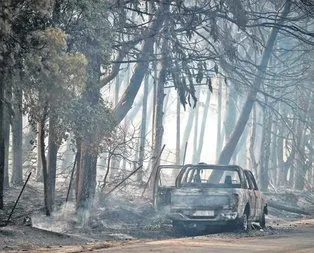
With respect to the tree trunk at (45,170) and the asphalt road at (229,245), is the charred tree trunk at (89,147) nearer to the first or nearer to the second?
the tree trunk at (45,170)

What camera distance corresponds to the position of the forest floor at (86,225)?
52.3 ft

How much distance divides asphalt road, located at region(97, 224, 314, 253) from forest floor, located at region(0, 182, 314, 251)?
83 centimetres

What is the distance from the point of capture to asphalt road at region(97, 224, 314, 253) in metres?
14.8

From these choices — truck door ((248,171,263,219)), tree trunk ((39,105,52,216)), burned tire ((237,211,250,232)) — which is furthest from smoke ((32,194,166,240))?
truck door ((248,171,263,219))

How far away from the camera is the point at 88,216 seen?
19969 millimetres

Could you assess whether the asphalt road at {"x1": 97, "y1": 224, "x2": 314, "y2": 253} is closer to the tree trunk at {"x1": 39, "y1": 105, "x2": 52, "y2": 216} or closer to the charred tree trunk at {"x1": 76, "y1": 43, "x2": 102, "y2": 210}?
the tree trunk at {"x1": 39, "y1": 105, "x2": 52, "y2": 216}

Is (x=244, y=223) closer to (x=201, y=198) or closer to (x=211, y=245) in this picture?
(x=201, y=198)

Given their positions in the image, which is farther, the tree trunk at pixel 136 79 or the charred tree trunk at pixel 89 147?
the tree trunk at pixel 136 79

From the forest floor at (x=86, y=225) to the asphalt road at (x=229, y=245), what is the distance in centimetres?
83

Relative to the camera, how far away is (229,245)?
53.0ft

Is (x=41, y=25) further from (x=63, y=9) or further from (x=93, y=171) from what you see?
(x=93, y=171)

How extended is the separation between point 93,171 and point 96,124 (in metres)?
2.85

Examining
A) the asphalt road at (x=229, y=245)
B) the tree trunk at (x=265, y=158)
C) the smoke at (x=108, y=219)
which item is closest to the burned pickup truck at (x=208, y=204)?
the smoke at (x=108, y=219)

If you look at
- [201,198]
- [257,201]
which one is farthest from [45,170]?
[257,201]
